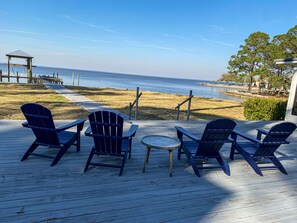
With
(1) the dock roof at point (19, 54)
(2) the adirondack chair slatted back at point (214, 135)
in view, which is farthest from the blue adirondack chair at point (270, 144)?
(1) the dock roof at point (19, 54)

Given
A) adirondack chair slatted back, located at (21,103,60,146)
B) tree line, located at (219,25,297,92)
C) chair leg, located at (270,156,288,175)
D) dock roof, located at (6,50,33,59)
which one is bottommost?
chair leg, located at (270,156,288,175)

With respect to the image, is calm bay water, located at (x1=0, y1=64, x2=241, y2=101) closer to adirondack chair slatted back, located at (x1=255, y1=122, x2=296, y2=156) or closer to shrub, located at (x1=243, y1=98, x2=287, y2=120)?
shrub, located at (x1=243, y1=98, x2=287, y2=120)

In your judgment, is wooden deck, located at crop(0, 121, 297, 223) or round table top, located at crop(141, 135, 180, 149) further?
round table top, located at crop(141, 135, 180, 149)

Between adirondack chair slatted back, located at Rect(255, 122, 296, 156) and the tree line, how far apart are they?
Result: 1106 inches

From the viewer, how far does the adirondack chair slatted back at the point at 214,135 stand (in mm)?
2713

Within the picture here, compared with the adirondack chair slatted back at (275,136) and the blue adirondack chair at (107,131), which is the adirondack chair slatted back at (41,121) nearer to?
the blue adirondack chair at (107,131)

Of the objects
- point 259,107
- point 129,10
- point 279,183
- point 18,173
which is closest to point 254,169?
point 279,183

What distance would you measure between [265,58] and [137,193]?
118 ft

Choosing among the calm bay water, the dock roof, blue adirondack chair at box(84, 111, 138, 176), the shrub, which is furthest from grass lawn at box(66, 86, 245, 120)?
the calm bay water

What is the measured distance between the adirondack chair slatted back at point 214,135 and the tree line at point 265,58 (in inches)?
Answer: 1132

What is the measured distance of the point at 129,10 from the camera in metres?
17.9

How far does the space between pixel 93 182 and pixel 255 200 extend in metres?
1.85

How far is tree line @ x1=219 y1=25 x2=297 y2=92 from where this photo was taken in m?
26.8

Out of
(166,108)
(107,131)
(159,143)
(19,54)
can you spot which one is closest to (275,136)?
(159,143)
